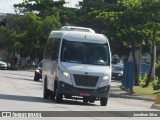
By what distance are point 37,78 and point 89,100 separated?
78.4ft

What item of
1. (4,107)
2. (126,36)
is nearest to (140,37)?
(126,36)

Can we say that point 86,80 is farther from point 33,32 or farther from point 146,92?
point 33,32

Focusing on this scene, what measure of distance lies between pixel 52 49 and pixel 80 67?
103 inches

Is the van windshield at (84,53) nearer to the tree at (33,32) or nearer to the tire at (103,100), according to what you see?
the tire at (103,100)

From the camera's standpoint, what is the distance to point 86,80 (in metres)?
24.3

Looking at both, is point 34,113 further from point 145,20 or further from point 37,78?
point 37,78

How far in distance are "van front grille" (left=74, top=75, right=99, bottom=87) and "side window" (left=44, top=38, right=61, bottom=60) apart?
1.45 m

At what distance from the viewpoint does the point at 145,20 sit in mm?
39188

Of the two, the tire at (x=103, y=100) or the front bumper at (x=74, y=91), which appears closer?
the front bumper at (x=74, y=91)

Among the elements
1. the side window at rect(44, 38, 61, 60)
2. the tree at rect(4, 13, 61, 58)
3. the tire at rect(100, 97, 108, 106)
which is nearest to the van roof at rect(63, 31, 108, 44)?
the side window at rect(44, 38, 61, 60)

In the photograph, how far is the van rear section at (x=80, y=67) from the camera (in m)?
24.1

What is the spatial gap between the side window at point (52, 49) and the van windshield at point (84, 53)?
448 millimetres

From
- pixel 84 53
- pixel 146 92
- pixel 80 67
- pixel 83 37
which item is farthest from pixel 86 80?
pixel 146 92

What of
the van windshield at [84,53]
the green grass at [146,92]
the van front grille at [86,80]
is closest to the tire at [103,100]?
the van front grille at [86,80]
